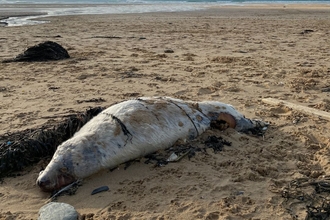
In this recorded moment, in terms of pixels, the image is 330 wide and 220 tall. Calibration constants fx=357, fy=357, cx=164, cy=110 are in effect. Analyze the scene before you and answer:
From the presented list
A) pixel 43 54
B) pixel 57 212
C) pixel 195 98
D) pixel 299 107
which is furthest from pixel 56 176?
pixel 43 54

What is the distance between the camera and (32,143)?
388cm

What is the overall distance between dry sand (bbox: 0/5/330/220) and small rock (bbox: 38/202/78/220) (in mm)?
106

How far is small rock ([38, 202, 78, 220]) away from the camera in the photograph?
9.20 ft

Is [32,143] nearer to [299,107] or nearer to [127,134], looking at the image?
[127,134]

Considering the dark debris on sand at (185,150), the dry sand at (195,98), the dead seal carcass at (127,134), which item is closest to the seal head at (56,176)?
the dead seal carcass at (127,134)

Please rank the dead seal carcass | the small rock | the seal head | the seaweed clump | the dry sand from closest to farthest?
the small rock → the dry sand → the seal head → the dead seal carcass → the seaweed clump

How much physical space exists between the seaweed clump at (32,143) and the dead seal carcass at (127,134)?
1.15ft

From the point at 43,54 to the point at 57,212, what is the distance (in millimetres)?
7153

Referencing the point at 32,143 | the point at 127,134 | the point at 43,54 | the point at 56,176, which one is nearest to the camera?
the point at 56,176

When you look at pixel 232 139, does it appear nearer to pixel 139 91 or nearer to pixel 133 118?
pixel 133 118

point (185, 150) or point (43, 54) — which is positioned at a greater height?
point (43, 54)

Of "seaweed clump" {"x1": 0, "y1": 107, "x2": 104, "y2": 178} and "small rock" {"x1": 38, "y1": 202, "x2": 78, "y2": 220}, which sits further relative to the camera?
"seaweed clump" {"x1": 0, "y1": 107, "x2": 104, "y2": 178}

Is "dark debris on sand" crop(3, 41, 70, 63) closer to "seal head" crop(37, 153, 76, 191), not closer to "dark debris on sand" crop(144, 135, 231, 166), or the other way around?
"dark debris on sand" crop(144, 135, 231, 166)

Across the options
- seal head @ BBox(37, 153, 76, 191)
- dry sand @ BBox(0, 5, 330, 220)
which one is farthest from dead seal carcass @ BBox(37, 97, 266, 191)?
dry sand @ BBox(0, 5, 330, 220)
